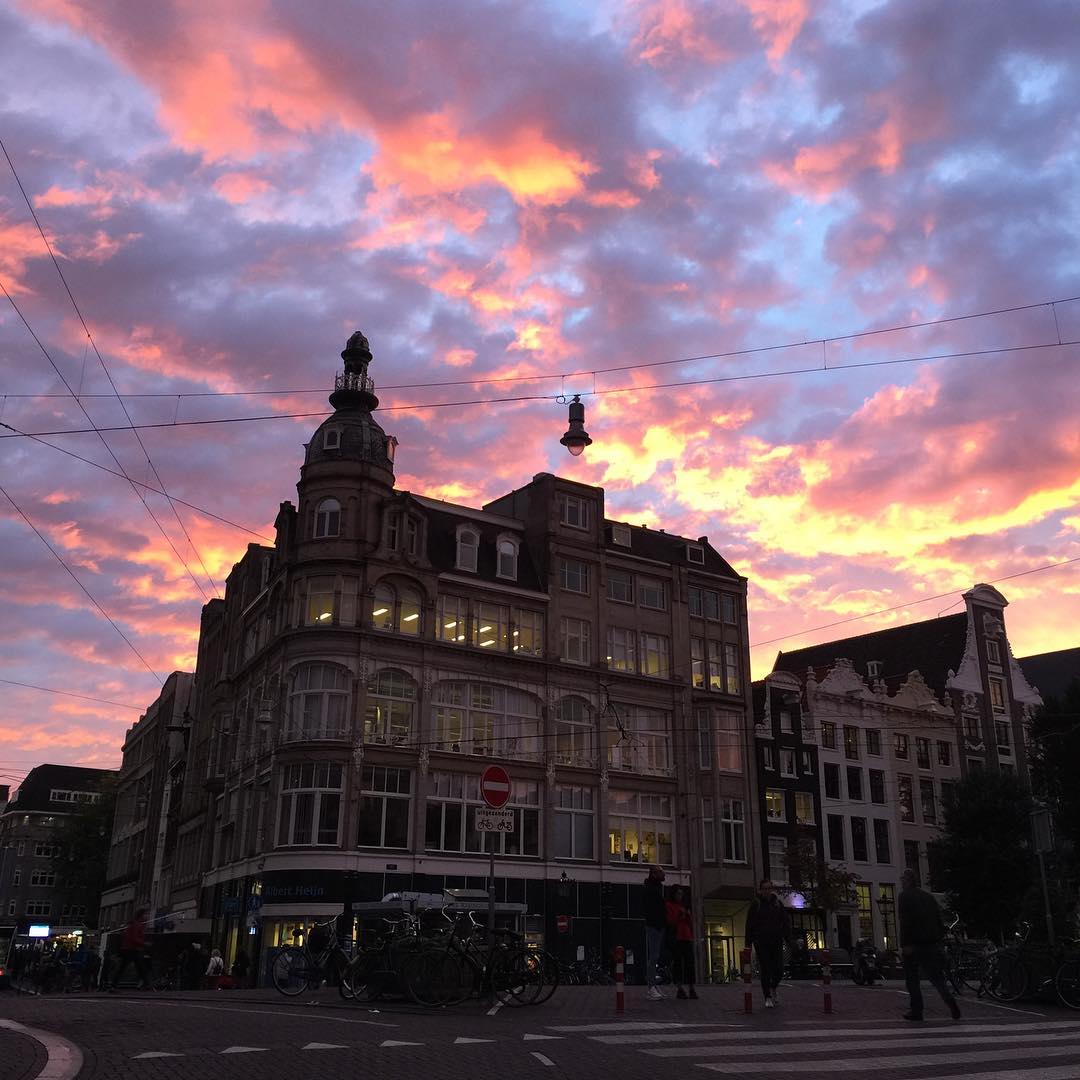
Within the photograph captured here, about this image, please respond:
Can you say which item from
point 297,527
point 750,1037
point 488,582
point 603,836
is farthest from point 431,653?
point 750,1037

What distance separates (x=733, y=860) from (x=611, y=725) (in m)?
9.36

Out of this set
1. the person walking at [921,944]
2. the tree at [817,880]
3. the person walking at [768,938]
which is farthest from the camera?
the tree at [817,880]

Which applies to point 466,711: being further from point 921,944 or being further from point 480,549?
point 921,944

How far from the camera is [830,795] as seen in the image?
6266cm

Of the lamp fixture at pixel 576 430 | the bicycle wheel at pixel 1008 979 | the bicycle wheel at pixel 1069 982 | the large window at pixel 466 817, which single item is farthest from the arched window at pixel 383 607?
the bicycle wheel at pixel 1069 982

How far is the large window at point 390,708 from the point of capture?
46281mm

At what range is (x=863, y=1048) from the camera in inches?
444

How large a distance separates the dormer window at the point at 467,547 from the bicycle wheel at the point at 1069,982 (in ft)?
120

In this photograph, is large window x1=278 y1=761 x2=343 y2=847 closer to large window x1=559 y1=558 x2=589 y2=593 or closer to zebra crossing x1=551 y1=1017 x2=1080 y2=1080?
A: large window x1=559 y1=558 x2=589 y2=593

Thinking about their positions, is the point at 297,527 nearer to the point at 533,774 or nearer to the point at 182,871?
the point at 533,774

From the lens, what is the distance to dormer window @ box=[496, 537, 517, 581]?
52.9 meters

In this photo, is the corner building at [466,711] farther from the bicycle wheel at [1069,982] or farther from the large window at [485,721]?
the bicycle wheel at [1069,982]

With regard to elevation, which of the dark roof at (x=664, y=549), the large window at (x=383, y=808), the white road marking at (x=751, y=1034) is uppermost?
the dark roof at (x=664, y=549)

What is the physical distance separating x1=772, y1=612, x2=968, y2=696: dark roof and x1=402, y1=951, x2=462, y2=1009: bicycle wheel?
5718 centimetres
